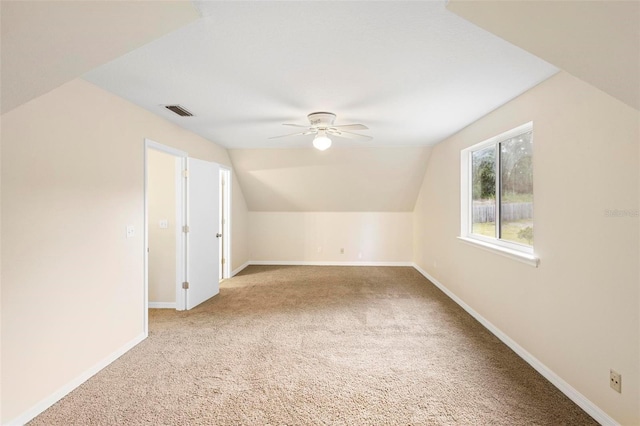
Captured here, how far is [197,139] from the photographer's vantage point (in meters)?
4.39

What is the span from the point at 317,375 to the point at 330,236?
4.48m

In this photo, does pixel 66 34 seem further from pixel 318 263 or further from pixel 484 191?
pixel 318 263

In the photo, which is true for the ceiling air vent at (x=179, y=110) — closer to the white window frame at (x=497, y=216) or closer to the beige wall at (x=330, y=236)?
the white window frame at (x=497, y=216)

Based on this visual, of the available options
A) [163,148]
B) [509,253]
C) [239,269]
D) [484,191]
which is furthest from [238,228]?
[509,253]

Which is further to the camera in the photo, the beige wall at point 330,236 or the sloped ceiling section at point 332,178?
the beige wall at point 330,236

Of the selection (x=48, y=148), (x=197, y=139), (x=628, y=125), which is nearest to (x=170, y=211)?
(x=197, y=139)

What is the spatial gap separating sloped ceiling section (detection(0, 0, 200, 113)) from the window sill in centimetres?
301

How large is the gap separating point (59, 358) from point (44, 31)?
2.17 metres

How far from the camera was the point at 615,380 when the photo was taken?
5.88 ft

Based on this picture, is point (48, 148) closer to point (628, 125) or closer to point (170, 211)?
point (170, 211)

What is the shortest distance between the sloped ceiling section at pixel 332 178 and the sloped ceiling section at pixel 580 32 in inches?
156

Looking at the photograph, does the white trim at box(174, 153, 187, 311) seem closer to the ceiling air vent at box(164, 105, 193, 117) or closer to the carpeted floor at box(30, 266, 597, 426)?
the carpeted floor at box(30, 266, 597, 426)

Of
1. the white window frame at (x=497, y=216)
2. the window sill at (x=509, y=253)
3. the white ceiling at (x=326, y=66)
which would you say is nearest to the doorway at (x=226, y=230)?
the white ceiling at (x=326, y=66)

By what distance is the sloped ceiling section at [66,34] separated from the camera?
125cm
